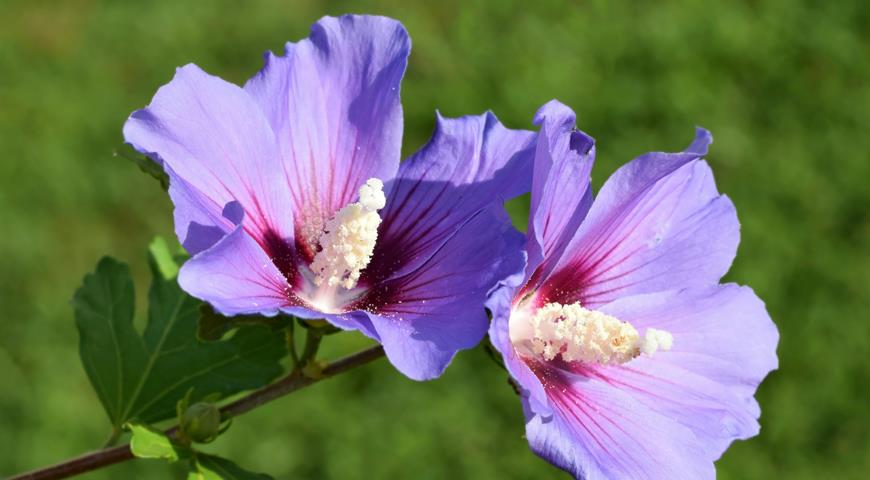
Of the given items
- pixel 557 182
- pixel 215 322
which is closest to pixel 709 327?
pixel 557 182

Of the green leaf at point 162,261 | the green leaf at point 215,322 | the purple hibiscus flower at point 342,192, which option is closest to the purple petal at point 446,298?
the purple hibiscus flower at point 342,192

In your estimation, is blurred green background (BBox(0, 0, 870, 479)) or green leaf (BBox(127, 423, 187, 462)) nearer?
green leaf (BBox(127, 423, 187, 462))

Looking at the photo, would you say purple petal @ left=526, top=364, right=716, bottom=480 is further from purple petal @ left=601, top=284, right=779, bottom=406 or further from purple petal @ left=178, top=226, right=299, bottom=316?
purple petal @ left=178, top=226, right=299, bottom=316

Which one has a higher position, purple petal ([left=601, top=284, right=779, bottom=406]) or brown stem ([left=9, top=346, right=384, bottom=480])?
brown stem ([left=9, top=346, right=384, bottom=480])

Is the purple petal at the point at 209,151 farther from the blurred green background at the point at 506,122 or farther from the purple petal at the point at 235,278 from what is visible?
the blurred green background at the point at 506,122

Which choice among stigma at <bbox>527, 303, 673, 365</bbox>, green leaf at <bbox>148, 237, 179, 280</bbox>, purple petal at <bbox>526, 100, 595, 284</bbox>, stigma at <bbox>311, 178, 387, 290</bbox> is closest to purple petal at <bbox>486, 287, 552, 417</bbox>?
purple petal at <bbox>526, 100, 595, 284</bbox>

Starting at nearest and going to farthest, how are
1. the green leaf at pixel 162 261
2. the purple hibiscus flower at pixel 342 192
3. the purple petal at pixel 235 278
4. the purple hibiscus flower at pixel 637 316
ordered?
1. the purple petal at pixel 235 278
2. the purple hibiscus flower at pixel 342 192
3. the purple hibiscus flower at pixel 637 316
4. the green leaf at pixel 162 261

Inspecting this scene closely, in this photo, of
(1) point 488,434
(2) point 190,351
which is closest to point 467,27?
(1) point 488,434
